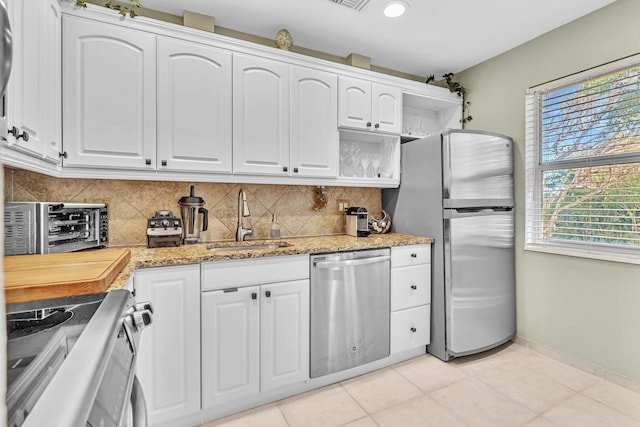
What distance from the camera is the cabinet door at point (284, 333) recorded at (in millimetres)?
1910

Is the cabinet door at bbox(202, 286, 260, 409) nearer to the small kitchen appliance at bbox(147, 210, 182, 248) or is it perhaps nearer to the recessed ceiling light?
the small kitchen appliance at bbox(147, 210, 182, 248)

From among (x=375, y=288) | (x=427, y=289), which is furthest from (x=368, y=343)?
(x=427, y=289)

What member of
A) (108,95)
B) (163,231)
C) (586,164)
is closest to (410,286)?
(586,164)

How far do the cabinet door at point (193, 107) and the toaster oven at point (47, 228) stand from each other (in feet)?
1.71

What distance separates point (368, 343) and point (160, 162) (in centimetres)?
187

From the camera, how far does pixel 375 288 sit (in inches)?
89.9

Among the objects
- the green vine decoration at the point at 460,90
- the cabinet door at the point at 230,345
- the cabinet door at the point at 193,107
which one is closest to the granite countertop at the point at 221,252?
the cabinet door at the point at 230,345

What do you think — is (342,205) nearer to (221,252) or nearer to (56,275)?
(221,252)

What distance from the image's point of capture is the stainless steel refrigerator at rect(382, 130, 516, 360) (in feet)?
7.84

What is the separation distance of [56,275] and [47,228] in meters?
0.61

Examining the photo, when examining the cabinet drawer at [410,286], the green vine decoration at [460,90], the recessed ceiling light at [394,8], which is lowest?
the cabinet drawer at [410,286]

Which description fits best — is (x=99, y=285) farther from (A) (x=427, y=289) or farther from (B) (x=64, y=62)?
(A) (x=427, y=289)

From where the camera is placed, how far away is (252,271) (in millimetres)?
1873

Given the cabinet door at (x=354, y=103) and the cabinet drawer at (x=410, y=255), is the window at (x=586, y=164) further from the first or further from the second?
the cabinet door at (x=354, y=103)
